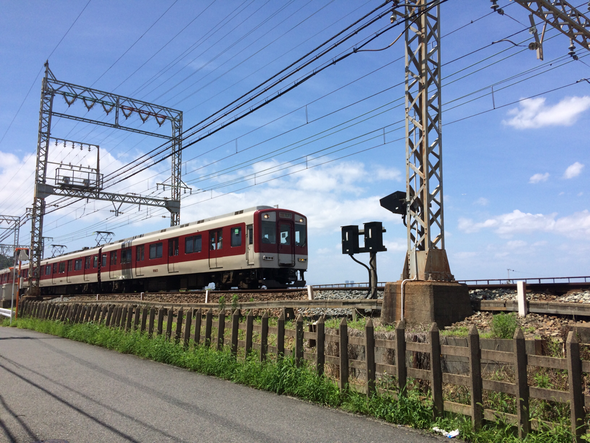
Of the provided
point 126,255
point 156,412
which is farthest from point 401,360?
point 126,255

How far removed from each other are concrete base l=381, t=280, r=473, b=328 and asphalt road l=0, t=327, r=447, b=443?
3138mm

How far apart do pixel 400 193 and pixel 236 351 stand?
4.35 metres

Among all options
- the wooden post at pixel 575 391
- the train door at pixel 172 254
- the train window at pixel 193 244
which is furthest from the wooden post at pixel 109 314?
the wooden post at pixel 575 391

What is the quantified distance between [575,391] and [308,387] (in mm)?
3362

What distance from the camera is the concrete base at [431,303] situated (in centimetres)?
839

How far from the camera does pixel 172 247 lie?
21.4 meters

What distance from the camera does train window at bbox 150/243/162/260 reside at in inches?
882

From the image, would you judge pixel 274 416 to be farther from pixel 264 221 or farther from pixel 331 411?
pixel 264 221

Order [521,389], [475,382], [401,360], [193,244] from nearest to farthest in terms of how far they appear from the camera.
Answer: [521,389] < [475,382] < [401,360] < [193,244]

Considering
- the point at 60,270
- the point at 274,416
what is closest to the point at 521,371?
the point at 274,416

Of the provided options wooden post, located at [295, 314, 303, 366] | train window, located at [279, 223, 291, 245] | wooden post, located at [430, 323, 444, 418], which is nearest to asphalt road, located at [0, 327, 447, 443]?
wooden post, located at [430, 323, 444, 418]

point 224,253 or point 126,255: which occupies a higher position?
point 126,255

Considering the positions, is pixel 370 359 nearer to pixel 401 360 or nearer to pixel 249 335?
pixel 401 360

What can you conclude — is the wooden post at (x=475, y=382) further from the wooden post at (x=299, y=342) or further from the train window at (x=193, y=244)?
the train window at (x=193, y=244)
